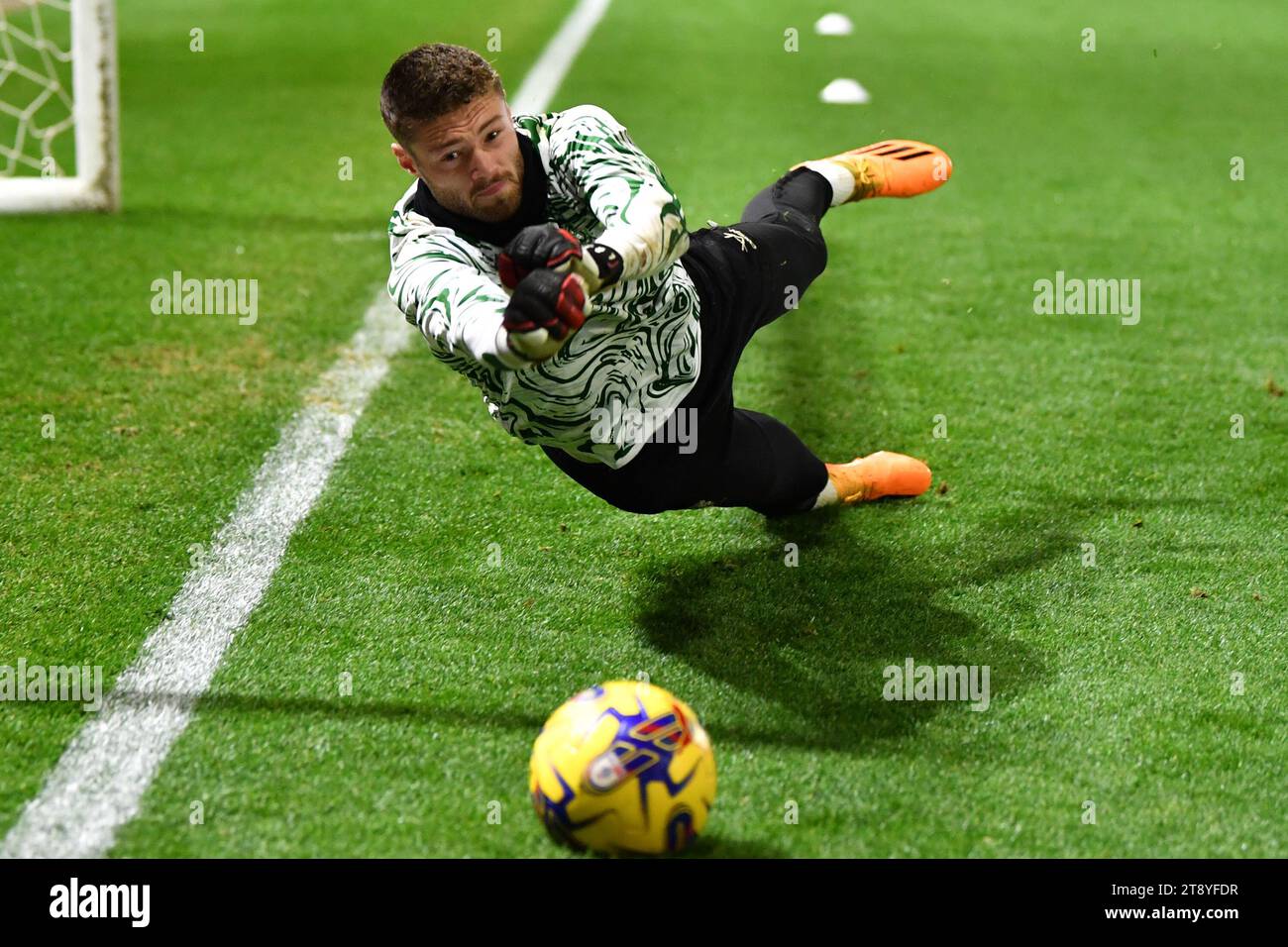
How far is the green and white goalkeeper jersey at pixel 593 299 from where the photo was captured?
2.88 m

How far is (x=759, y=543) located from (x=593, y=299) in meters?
1.15

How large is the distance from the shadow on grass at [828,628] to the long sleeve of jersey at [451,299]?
0.96m

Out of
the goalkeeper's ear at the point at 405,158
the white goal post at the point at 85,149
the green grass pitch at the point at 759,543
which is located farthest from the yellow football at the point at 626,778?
the white goal post at the point at 85,149

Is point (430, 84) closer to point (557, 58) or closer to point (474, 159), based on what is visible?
point (474, 159)

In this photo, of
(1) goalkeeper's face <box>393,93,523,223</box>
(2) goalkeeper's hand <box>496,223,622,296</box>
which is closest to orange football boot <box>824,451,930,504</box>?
(1) goalkeeper's face <box>393,93,523,223</box>

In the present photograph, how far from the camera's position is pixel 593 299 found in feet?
9.88

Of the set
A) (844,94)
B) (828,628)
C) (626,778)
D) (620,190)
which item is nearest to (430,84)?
(620,190)

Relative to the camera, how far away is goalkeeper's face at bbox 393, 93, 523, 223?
292 cm

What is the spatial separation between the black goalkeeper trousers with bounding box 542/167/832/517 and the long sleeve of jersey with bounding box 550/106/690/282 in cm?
44
